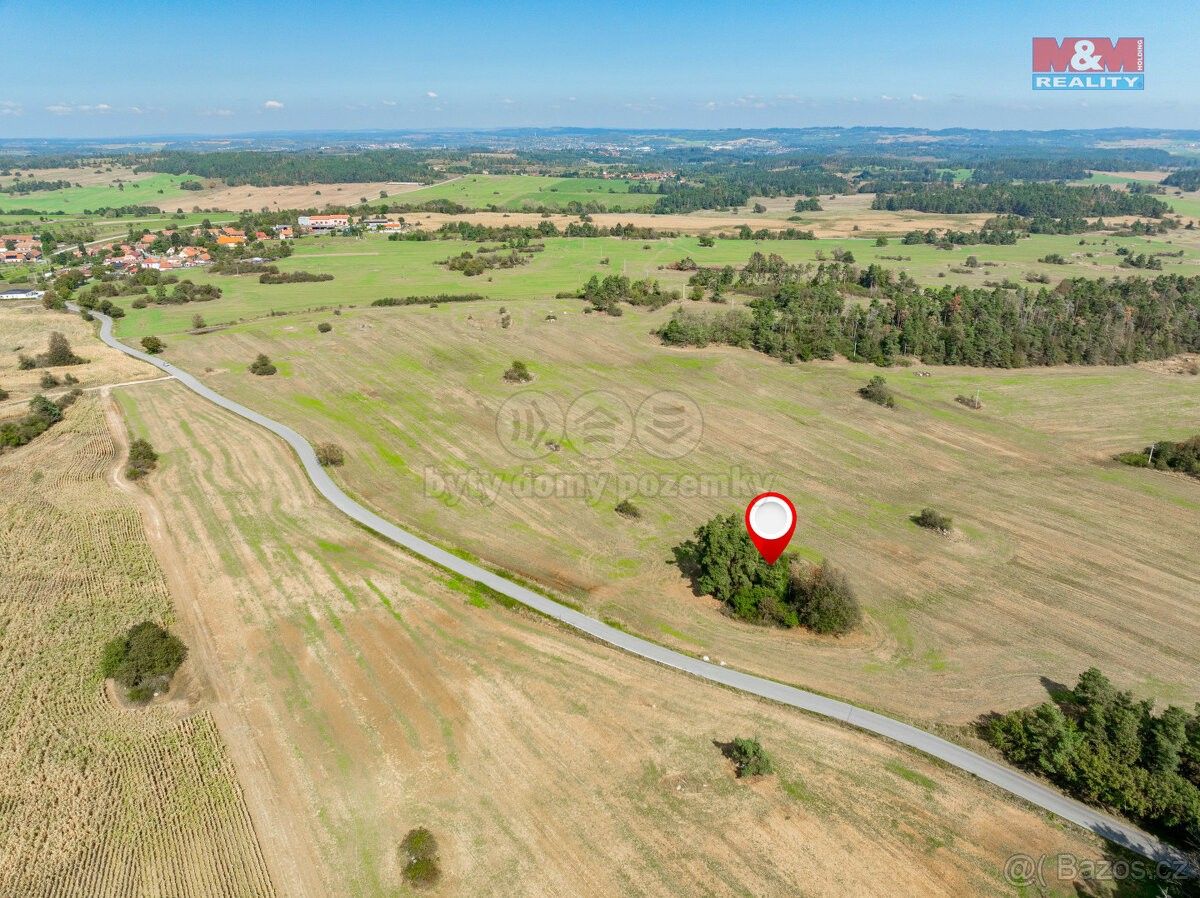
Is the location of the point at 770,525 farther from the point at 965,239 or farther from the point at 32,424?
the point at 965,239

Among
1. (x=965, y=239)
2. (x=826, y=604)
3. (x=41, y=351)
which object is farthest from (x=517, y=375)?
(x=965, y=239)

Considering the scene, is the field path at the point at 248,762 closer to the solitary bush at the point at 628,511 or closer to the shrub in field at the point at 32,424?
the shrub in field at the point at 32,424

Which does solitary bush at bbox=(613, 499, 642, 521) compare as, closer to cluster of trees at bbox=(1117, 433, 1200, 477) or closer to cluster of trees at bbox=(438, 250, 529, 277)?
cluster of trees at bbox=(1117, 433, 1200, 477)

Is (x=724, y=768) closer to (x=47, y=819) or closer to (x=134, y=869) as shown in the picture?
(x=134, y=869)

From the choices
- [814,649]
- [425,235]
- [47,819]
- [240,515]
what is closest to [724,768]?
[814,649]

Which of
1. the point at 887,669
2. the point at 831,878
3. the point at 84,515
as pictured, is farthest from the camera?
the point at 84,515

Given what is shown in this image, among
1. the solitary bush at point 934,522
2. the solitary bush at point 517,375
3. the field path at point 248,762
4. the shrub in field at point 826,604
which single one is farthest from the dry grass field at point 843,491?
the field path at point 248,762

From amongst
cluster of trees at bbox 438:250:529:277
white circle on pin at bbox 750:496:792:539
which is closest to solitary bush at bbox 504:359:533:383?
white circle on pin at bbox 750:496:792:539
